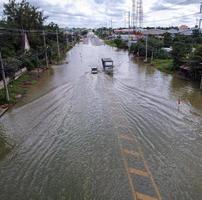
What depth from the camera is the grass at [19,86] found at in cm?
2697

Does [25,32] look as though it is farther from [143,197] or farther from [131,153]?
[143,197]

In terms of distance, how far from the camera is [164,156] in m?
15.5

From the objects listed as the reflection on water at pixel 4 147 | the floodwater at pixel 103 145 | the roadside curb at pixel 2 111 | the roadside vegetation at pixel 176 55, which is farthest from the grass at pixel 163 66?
the reflection on water at pixel 4 147

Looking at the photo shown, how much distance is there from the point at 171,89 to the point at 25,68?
25.2 metres

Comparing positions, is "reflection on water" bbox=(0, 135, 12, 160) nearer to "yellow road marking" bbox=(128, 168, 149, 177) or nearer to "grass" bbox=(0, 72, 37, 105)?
"yellow road marking" bbox=(128, 168, 149, 177)

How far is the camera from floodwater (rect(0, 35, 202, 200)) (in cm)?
1271

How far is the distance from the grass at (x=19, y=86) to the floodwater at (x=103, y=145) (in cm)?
139

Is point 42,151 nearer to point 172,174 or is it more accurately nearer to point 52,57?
point 172,174

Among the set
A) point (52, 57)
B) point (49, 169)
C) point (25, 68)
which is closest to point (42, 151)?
point (49, 169)

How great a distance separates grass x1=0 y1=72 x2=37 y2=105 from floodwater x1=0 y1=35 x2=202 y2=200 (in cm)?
139

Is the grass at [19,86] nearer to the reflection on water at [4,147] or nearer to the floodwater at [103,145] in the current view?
the floodwater at [103,145]

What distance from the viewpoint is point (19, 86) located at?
3334 centimetres

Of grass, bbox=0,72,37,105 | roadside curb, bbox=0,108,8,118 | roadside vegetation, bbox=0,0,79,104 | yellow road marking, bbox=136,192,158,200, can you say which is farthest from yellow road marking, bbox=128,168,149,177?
roadside vegetation, bbox=0,0,79,104

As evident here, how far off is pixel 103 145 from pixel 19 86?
799 inches
